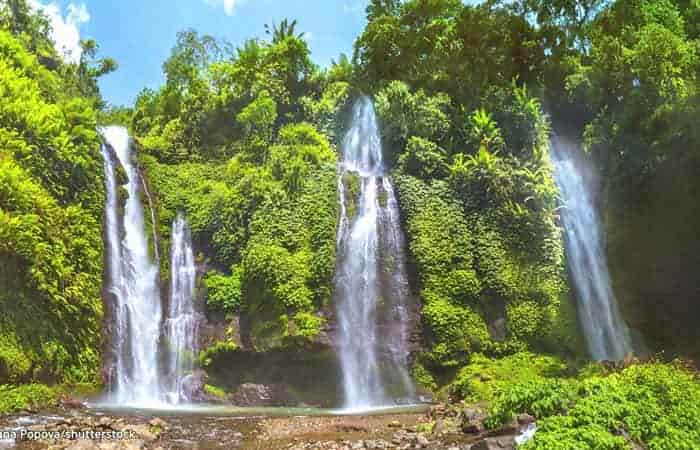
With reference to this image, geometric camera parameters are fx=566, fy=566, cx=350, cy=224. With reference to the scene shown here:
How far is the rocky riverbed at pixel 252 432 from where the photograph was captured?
8266mm

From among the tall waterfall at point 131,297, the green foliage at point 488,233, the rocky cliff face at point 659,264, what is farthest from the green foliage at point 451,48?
the tall waterfall at point 131,297

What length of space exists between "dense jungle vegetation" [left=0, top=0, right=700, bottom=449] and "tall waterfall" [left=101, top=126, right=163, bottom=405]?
→ 2.08ft

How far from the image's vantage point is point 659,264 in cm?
1784

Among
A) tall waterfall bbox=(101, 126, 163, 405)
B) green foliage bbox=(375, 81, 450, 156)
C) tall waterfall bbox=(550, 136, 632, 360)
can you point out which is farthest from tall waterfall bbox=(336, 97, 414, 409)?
tall waterfall bbox=(550, 136, 632, 360)

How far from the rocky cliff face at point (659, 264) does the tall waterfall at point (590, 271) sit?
1.65 feet

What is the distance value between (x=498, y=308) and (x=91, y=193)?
40.2 ft

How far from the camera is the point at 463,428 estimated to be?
31.0 ft

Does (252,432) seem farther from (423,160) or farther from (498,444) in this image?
(423,160)

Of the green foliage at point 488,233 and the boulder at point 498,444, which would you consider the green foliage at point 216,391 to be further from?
the boulder at point 498,444

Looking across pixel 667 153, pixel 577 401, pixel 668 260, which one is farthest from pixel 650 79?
pixel 577 401

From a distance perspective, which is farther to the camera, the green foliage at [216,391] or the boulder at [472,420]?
the green foliage at [216,391]

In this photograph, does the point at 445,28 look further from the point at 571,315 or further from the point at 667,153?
the point at 571,315

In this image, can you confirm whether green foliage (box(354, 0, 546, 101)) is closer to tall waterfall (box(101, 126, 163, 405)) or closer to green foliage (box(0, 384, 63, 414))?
tall waterfall (box(101, 126, 163, 405))

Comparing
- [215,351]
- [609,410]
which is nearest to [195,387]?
[215,351]
